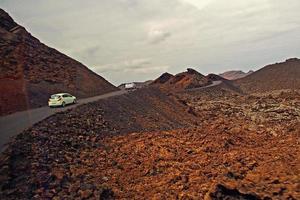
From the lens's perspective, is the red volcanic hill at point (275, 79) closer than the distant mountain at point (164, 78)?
Yes

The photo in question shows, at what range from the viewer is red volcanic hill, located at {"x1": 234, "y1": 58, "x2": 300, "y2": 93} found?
252 feet

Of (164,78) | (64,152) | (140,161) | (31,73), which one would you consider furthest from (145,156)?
(164,78)

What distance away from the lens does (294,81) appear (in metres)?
79.4

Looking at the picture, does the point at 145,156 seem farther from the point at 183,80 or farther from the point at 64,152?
the point at 183,80

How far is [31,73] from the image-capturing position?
40.9m

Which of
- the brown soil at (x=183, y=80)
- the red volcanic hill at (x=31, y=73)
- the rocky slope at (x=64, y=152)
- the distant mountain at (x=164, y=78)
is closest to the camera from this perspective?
the rocky slope at (x=64, y=152)

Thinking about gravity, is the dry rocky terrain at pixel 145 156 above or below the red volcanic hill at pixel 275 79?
below

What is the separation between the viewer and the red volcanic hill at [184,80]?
73.3 meters

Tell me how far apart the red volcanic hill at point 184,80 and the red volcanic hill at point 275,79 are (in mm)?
11929

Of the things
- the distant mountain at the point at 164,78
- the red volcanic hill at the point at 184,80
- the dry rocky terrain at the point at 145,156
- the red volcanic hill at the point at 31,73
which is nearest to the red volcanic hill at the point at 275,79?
the red volcanic hill at the point at 184,80

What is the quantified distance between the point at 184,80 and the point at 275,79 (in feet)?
86.2

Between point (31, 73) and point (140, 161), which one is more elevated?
point (31, 73)

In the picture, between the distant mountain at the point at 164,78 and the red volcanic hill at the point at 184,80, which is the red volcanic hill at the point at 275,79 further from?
the distant mountain at the point at 164,78

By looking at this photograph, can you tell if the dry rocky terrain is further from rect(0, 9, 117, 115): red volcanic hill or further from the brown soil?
the brown soil
